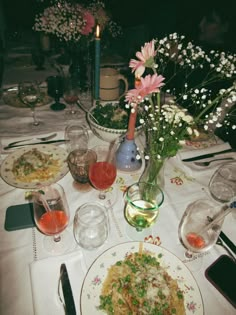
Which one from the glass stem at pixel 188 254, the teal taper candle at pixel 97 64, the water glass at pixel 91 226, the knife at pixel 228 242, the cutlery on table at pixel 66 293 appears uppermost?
the teal taper candle at pixel 97 64

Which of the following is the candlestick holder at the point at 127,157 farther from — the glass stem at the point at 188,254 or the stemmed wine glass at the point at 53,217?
the glass stem at the point at 188,254

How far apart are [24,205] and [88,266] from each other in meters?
0.42

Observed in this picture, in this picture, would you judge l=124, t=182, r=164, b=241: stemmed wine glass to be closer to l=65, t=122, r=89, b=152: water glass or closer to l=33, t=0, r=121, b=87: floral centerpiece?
l=65, t=122, r=89, b=152: water glass

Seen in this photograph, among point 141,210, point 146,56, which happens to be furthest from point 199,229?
point 146,56

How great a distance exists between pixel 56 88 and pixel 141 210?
1289 mm

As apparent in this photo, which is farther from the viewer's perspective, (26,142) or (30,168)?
(26,142)

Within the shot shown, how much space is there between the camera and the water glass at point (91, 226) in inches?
39.1

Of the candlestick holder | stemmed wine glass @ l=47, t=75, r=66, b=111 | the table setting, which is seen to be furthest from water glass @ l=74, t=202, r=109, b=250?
stemmed wine glass @ l=47, t=75, r=66, b=111

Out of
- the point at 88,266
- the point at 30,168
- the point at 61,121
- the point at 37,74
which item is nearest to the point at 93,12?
the point at 37,74

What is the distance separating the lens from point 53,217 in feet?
3.42

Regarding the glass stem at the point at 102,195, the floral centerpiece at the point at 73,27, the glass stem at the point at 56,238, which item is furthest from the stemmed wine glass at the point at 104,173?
the floral centerpiece at the point at 73,27

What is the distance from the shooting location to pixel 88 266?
38.9 inches

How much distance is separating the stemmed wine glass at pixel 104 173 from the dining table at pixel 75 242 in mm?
49

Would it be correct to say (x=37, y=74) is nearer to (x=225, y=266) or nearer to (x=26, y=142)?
(x=26, y=142)
